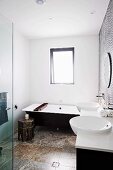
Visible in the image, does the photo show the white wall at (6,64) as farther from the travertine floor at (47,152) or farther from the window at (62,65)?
the window at (62,65)

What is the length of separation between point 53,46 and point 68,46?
0.45 m

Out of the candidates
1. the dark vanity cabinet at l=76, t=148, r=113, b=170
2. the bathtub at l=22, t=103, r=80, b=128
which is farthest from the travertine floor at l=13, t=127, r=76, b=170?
the dark vanity cabinet at l=76, t=148, r=113, b=170

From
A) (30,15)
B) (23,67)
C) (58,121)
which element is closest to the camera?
(30,15)

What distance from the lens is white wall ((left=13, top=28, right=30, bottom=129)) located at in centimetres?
363

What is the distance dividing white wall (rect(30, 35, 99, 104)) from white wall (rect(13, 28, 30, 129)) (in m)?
0.25

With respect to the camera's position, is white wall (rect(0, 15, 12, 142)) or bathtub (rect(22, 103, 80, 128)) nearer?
white wall (rect(0, 15, 12, 142))

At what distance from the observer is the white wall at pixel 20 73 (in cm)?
363

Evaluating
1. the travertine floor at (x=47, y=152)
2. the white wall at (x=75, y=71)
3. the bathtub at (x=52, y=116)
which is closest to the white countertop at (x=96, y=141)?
the travertine floor at (x=47, y=152)

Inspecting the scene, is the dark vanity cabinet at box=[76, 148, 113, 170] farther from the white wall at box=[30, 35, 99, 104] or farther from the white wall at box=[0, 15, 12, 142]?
the white wall at box=[30, 35, 99, 104]

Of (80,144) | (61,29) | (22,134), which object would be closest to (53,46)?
(61,29)

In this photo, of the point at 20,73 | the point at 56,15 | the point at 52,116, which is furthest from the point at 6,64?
the point at 52,116

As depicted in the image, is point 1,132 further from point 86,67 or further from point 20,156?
point 86,67

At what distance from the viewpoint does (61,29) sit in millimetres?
3582

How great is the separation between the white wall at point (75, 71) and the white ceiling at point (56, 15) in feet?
1.21
